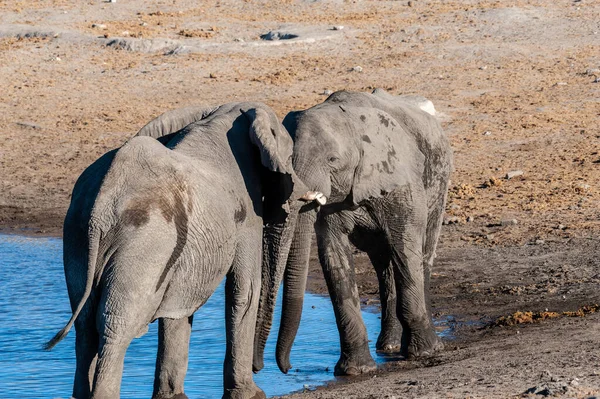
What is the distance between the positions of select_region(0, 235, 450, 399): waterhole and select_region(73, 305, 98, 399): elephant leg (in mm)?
2033

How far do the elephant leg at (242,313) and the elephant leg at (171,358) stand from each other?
0.23 m

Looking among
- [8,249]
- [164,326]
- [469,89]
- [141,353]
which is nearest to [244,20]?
[469,89]

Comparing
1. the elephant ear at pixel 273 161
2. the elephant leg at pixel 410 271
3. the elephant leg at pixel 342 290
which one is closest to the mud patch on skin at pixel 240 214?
the elephant ear at pixel 273 161

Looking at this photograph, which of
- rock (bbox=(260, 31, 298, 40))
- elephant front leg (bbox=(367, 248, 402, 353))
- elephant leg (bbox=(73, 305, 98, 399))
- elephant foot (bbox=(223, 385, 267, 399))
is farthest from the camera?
rock (bbox=(260, 31, 298, 40))

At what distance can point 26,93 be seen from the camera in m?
15.9

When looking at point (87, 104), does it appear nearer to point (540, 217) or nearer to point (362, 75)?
point (362, 75)

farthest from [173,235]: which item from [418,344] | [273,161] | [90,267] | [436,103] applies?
[436,103]

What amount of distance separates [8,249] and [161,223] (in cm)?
689

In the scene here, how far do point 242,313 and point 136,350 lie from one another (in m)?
2.32

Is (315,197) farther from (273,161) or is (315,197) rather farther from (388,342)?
(388,342)

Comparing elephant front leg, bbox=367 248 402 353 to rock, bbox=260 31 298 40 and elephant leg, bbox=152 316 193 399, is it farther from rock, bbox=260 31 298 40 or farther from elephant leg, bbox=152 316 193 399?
rock, bbox=260 31 298 40

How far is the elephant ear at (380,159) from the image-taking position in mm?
7773

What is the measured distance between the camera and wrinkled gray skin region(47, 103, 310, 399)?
5.41 m

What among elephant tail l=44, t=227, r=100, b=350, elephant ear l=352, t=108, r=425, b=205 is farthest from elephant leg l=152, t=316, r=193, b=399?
elephant ear l=352, t=108, r=425, b=205
